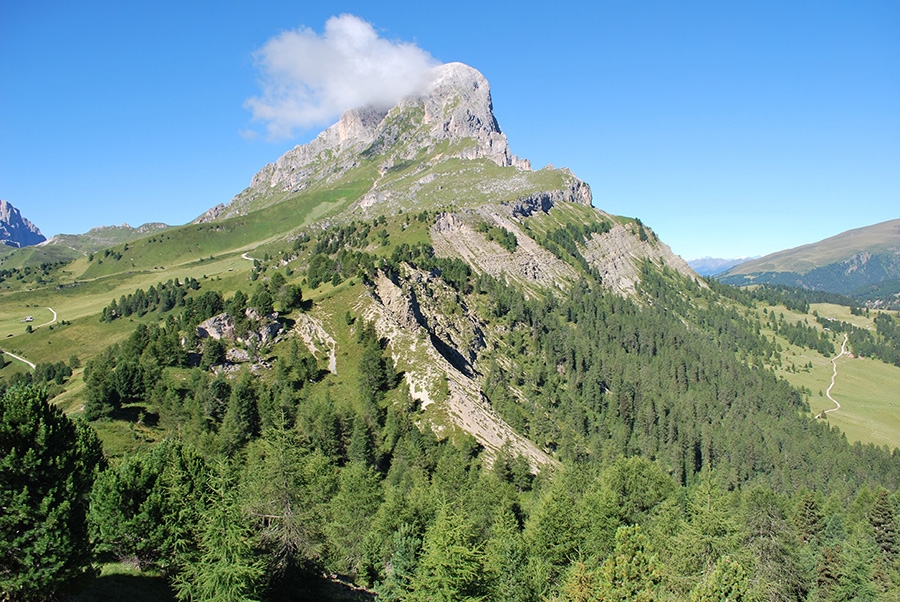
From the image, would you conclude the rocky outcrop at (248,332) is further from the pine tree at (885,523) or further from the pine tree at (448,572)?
the pine tree at (885,523)

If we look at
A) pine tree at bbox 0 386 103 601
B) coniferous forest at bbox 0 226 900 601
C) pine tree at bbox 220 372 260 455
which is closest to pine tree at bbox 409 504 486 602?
coniferous forest at bbox 0 226 900 601

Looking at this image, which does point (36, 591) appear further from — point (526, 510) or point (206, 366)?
point (206, 366)

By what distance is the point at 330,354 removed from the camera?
4582 inches

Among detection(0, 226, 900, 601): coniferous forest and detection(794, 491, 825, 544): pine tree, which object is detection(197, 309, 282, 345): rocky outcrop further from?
detection(794, 491, 825, 544): pine tree

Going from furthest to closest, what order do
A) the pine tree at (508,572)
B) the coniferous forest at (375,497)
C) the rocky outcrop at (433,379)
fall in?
the rocky outcrop at (433,379) < the pine tree at (508,572) < the coniferous forest at (375,497)

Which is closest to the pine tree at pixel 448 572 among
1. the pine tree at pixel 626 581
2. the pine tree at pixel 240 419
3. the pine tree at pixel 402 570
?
the pine tree at pixel 402 570

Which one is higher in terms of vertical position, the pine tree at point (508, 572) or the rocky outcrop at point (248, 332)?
the rocky outcrop at point (248, 332)

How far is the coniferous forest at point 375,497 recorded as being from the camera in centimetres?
3061

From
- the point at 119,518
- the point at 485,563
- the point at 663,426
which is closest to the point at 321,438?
the point at 119,518

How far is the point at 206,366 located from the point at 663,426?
133 meters

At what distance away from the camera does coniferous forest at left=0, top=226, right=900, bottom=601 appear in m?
30.6

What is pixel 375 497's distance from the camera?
55.8 metres

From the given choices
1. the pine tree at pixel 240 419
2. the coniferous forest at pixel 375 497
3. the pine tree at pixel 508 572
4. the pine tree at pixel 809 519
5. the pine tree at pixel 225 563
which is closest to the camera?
the pine tree at pixel 225 563

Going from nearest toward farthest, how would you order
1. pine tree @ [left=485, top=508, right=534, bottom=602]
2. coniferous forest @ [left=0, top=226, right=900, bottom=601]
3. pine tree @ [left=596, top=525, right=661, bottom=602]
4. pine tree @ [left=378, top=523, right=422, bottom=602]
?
pine tree @ [left=596, top=525, right=661, bottom=602] → coniferous forest @ [left=0, top=226, right=900, bottom=601] → pine tree @ [left=378, top=523, right=422, bottom=602] → pine tree @ [left=485, top=508, right=534, bottom=602]
